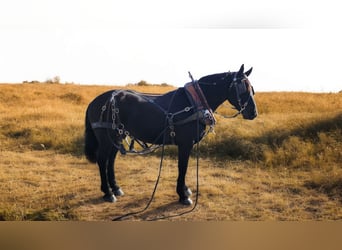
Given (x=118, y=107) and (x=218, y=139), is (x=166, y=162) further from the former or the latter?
(x=118, y=107)

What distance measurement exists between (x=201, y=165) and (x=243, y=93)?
2348mm

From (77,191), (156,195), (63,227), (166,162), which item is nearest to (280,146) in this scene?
(166,162)

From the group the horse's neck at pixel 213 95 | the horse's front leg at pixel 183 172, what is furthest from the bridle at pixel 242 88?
the horse's front leg at pixel 183 172

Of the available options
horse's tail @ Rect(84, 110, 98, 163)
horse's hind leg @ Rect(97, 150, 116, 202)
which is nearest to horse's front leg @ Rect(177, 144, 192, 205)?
horse's hind leg @ Rect(97, 150, 116, 202)

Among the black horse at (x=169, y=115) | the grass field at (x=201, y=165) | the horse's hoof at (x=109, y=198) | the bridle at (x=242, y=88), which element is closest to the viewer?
the bridle at (x=242, y=88)

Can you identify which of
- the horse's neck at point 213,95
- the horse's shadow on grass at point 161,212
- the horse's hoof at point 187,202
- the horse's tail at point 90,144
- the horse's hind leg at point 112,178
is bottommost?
the horse's shadow on grass at point 161,212

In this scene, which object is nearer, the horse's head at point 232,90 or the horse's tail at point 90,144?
the horse's head at point 232,90

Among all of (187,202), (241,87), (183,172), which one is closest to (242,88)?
(241,87)

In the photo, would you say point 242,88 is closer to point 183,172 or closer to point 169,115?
point 169,115

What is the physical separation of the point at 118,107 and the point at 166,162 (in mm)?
2115

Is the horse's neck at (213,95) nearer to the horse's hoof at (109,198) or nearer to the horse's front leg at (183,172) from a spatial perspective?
the horse's front leg at (183,172)

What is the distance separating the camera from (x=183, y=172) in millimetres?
4504

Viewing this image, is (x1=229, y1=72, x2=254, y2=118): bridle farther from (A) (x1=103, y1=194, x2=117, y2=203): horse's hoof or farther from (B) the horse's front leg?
(A) (x1=103, y1=194, x2=117, y2=203): horse's hoof

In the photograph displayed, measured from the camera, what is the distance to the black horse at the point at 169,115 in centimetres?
429
